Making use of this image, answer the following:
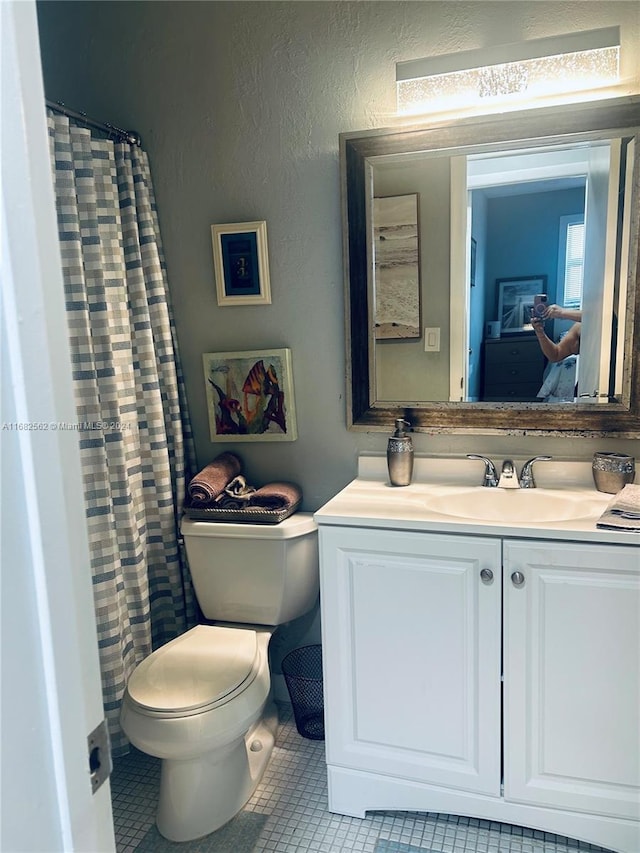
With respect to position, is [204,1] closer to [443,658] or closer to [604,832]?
[443,658]

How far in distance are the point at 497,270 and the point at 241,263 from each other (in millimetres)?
839

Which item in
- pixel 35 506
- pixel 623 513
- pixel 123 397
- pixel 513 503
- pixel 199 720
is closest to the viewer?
pixel 35 506

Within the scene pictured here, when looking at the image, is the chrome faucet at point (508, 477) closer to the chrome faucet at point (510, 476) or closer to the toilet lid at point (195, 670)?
the chrome faucet at point (510, 476)

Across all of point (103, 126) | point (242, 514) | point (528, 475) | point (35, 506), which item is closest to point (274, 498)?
point (242, 514)

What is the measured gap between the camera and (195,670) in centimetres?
167

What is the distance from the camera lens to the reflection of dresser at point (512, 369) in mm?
1792

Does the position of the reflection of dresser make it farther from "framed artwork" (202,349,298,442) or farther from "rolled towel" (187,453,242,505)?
"rolled towel" (187,453,242,505)

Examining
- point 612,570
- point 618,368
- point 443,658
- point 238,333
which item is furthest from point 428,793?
point 238,333

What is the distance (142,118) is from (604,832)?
2.52 metres

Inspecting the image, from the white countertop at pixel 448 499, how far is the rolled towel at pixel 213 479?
42cm

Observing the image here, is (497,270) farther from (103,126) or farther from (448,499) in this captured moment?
(103,126)

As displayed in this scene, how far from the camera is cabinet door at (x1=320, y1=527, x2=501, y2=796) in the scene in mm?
1516

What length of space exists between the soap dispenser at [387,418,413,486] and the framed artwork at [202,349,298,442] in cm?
38

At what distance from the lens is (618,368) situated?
172 cm
